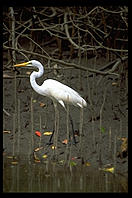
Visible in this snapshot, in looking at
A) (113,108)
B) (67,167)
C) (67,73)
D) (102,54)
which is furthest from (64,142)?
(102,54)

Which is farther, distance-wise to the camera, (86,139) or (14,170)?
(86,139)

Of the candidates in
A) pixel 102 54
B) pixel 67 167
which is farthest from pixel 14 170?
pixel 102 54

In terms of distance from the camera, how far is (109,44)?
748 centimetres

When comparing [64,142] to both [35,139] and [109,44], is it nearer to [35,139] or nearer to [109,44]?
[35,139]

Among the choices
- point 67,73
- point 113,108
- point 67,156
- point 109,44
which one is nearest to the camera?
point 67,156

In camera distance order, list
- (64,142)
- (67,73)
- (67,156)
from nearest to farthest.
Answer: (67,156) → (64,142) → (67,73)

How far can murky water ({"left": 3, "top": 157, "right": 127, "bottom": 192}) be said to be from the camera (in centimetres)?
465

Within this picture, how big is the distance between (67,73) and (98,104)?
52.9 inches

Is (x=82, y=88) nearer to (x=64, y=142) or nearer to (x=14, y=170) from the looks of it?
(x=64, y=142)

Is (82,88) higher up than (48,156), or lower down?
higher up

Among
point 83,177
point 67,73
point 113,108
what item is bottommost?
point 83,177

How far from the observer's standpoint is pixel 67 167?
5.21 metres

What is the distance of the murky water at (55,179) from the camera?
4645 mm

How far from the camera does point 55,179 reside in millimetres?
4887
